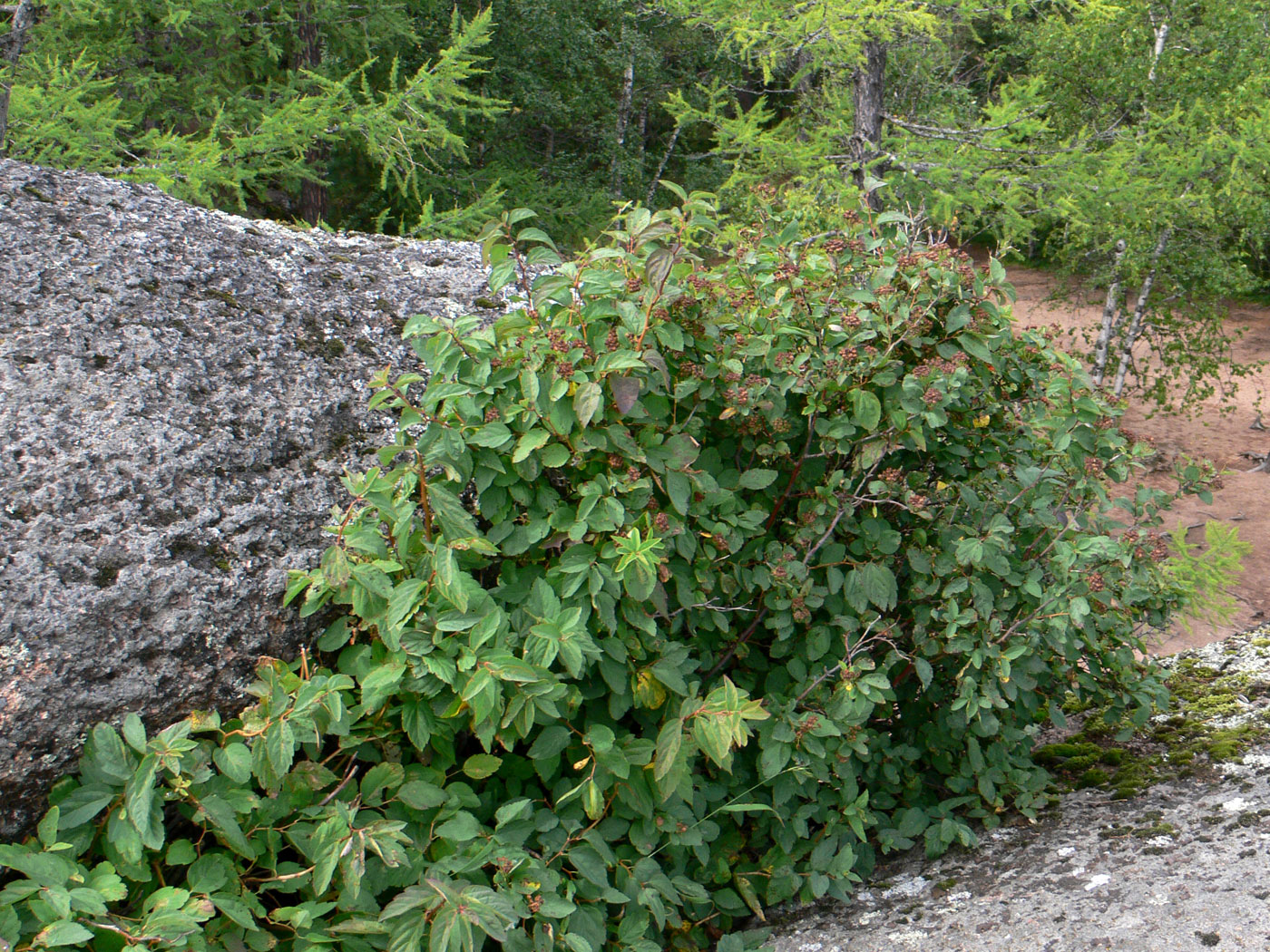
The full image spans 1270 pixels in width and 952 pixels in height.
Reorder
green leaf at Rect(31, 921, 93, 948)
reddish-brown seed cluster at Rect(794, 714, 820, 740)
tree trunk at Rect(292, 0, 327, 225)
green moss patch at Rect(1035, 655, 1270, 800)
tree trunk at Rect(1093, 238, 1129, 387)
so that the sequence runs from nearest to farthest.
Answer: green leaf at Rect(31, 921, 93, 948), reddish-brown seed cluster at Rect(794, 714, 820, 740), green moss patch at Rect(1035, 655, 1270, 800), tree trunk at Rect(292, 0, 327, 225), tree trunk at Rect(1093, 238, 1129, 387)

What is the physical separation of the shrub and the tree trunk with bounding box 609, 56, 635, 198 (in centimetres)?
1150

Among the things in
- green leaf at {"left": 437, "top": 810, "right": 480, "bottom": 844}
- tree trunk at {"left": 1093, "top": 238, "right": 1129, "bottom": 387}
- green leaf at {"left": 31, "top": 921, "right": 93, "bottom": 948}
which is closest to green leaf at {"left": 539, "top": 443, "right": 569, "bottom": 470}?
green leaf at {"left": 437, "top": 810, "right": 480, "bottom": 844}

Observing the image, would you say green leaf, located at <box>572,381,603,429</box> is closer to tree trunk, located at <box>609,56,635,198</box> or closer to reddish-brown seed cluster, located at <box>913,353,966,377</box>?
reddish-brown seed cluster, located at <box>913,353,966,377</box>

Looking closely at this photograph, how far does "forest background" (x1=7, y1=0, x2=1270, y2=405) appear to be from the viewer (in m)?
7.86

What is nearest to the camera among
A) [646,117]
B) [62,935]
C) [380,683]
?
[62,935]

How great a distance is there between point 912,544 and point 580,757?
0.99 m

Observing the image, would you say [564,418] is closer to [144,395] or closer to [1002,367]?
[144,395]

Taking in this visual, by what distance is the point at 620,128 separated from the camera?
1384cm

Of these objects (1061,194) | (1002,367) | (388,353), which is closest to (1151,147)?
(1061,194)

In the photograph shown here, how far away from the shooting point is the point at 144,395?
2.05 m

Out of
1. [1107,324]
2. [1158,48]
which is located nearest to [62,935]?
[1107,324]

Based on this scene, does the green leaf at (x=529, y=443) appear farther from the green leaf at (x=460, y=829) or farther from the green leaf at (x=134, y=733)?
the green leaf at (x=134, y=733)

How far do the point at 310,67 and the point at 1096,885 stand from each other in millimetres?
10137

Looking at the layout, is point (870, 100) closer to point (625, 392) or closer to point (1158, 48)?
point (1158, 48)
